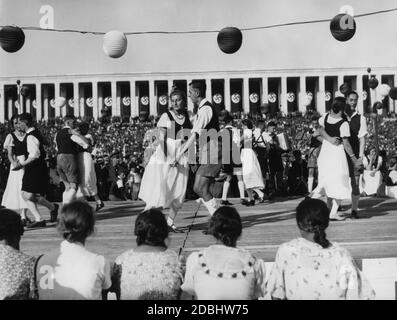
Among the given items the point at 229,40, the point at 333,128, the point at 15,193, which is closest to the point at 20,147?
the point at 15,193

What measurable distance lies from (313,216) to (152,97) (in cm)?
5671

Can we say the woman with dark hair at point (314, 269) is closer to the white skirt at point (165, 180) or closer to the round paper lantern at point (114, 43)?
the white skirt at point (165, 180)

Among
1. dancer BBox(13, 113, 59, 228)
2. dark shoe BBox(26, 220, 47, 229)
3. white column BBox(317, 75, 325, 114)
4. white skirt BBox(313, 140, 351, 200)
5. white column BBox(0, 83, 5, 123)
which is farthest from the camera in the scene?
white column BBox(317, 75, 325, 114)

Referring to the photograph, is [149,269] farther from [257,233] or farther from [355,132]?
[355,132]

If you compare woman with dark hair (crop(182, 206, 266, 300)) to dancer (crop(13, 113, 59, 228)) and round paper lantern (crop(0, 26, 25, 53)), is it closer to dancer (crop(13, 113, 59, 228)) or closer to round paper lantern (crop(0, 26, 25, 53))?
dancer (crop(13, 113, 59, 228))

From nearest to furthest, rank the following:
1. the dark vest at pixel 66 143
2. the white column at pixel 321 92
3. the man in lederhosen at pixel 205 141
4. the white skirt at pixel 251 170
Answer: the man in lederhosen at pixel 205 141 < the dark vest at pixel 66 143 < the white skirt at pixel 251 170 < the white column at pixel 321 92

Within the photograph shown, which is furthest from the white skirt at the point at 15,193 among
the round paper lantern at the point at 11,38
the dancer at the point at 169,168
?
the dancer at the point at 169,168

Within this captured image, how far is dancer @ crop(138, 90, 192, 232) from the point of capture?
7.12 m

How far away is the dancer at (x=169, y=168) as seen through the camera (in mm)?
7125

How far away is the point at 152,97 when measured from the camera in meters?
59.9

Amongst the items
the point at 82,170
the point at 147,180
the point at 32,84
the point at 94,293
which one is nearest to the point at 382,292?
the point at 94,293

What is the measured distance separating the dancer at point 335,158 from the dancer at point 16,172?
3825mm

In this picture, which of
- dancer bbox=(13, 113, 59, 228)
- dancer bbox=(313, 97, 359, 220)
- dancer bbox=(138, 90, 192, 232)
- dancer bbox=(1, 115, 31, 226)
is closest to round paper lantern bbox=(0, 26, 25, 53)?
dancer bbox=(13, 113, 59, 228)

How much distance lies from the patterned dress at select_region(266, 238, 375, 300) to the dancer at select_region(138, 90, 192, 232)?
354 cm
